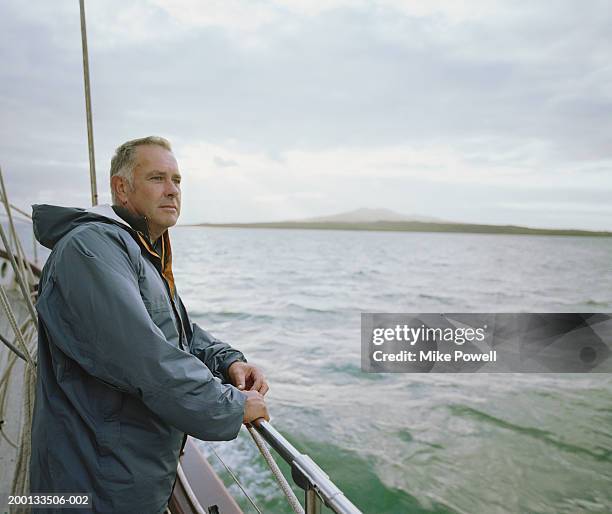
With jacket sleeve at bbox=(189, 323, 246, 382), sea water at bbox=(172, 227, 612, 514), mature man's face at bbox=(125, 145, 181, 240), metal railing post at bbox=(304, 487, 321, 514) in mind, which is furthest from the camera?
sea water at bbox=(172, 227, 612, 514)

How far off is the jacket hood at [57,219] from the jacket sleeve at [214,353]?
0.67 m

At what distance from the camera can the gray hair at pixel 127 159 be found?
4.88ft

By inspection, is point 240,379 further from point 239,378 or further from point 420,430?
point 420,430

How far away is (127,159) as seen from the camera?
4.92 feet

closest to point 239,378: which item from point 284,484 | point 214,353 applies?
point 214,353

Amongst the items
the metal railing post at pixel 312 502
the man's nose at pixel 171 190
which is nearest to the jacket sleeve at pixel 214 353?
the man's nose at pixel 171 190

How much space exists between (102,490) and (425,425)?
228 inches

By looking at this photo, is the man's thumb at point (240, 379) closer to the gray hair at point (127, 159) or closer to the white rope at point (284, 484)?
the white rope at point (284, 484)

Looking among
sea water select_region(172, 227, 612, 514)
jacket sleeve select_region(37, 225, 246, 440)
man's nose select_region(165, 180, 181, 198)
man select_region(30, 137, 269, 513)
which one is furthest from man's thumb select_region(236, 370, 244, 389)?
sea water select_region(172, 227, 612, 514)

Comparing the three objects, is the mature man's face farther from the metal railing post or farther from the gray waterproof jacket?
the metal railing post

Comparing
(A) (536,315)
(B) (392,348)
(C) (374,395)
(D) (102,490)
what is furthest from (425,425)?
(A) (536,315)

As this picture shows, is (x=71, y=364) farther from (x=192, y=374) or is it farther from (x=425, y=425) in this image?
Answer: (x=425, y=425)

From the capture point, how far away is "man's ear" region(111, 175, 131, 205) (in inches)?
58.6

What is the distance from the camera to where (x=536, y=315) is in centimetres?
1634
